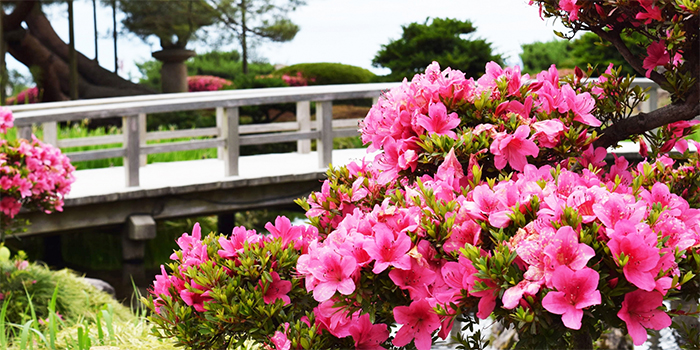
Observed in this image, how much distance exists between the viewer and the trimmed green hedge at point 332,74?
1620 cm

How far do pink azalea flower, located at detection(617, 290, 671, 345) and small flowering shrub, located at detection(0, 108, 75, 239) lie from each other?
4.49 m

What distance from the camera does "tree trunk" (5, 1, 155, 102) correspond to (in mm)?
15773

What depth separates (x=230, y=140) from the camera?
806cm

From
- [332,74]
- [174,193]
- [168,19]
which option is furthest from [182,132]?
[168,19]

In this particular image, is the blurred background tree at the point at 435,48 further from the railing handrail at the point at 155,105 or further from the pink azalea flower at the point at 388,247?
the pink azalea flower at the point at 388,247

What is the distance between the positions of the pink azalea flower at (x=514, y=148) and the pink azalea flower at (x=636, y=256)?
1.60 ft

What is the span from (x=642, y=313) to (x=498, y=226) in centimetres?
37

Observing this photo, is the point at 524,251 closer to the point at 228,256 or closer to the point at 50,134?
the point at 228,256

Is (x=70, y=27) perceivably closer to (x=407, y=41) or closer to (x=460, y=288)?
(x=407, y=41)

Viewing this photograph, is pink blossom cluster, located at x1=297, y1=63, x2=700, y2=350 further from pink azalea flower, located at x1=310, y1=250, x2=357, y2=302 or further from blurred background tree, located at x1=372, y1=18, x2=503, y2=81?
blurred background tree, located at x1=372, y1=18, x2=503, y2=81

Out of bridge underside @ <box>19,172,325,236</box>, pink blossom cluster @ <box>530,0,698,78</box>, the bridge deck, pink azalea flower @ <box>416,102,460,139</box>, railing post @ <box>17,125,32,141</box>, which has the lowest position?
bridge underside @ <box>19,172,325,236</box>

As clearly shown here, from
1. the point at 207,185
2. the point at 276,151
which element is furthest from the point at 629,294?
the point at 276,151

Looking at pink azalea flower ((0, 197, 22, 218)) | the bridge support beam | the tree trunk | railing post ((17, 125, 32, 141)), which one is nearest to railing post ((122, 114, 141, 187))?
the bridge support beam

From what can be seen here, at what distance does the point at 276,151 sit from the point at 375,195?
416 inches
